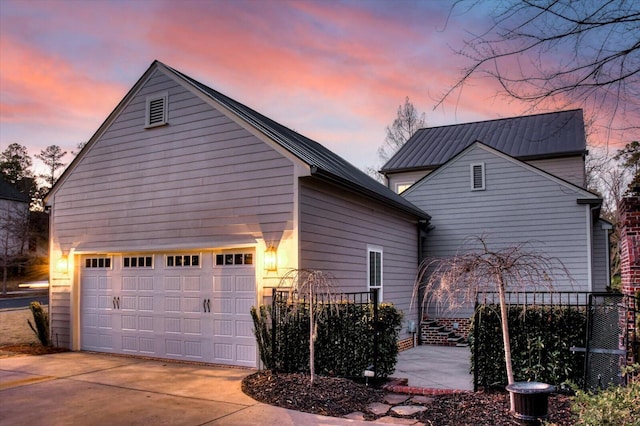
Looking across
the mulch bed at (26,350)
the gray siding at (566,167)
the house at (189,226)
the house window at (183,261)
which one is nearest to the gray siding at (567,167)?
the gray siding at (566,167)

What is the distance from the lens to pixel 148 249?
1075 cm

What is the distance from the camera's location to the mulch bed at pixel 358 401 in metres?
5.79

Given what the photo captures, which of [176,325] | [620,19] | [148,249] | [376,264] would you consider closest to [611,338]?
[620,19]

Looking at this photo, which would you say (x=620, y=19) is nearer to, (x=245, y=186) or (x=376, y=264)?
(x=245, y=186)

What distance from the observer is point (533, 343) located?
6.86 m

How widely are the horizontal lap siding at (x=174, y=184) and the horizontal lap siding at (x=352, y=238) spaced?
581 mm

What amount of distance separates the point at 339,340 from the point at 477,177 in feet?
29.9

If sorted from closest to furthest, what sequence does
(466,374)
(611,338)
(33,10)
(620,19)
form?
(620,19) < (611,338) < (466,374) < (33,10)

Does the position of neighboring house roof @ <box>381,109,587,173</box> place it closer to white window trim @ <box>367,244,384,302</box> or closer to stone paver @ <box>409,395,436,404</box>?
white window trim @ <box>367,244,384,302</box>

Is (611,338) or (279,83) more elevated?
(279,83)

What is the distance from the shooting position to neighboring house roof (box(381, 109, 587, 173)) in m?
17.6

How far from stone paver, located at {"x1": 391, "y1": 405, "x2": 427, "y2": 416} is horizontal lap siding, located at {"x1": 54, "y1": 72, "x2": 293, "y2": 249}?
12.2 ft

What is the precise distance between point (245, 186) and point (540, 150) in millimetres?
12290

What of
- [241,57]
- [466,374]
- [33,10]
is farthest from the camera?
[241,57]
